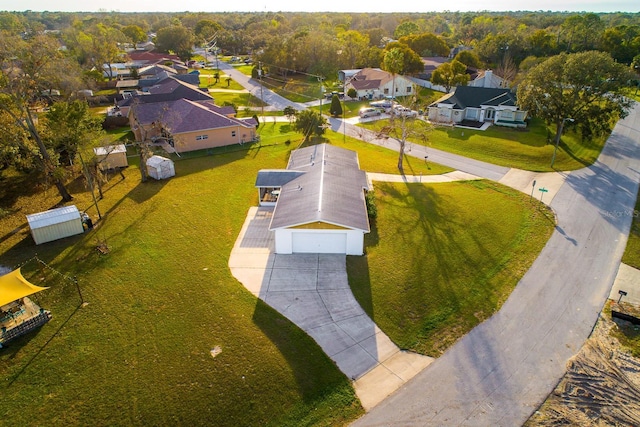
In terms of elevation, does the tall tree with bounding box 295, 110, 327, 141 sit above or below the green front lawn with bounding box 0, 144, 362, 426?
above

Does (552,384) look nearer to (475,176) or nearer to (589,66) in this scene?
(475,176)

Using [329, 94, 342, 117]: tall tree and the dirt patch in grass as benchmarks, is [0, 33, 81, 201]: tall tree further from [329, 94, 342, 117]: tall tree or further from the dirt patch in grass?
[329, 94, 342, 117]: tall tree

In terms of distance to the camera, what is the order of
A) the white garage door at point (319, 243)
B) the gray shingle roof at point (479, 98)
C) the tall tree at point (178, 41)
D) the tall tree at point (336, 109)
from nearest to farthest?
the white garage door at point (319, 243)
the gray shingle roof at point (479, 98)
the tall tree at point (336, 109)
the tall tree at point (178, 41)

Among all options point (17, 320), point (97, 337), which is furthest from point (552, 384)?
point (17, 320)

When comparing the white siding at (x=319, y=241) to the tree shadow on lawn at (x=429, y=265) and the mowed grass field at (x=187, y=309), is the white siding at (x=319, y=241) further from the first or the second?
the mowed grass field at (x=187, y=309)

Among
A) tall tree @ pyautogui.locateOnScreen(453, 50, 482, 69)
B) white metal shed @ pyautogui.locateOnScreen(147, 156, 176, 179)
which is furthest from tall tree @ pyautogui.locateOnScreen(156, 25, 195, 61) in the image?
white metal shed @ pyautogui.locateOnScreen(147, 156, 176, 179)

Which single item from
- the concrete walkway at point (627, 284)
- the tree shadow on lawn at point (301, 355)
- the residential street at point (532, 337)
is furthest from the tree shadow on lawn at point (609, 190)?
the tree shadow on lawn at point (301, 355)
